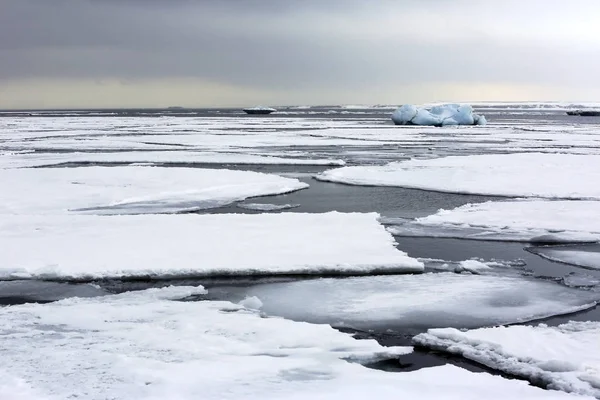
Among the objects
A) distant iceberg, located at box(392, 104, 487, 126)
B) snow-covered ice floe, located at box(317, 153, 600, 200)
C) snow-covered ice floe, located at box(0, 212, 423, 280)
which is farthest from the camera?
distant iceberg, located at box(392, 104, 487, 126)

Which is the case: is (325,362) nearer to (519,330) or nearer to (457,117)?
(519,330)

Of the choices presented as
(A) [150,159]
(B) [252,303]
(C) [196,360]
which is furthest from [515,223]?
(A) [150,159]

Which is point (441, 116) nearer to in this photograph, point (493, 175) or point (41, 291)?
point (493, 175)

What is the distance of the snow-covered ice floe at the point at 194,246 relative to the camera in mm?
5695

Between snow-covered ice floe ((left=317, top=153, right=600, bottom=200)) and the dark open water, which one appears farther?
snow-covered ice floe ((left=317, top=153, right=600, bottom=200))

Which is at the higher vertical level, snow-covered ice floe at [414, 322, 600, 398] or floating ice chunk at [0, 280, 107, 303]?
floating ice chunk at [0, 280, 107, 303]

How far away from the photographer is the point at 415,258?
6316 mm

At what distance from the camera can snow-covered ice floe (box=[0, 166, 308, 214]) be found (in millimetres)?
9062

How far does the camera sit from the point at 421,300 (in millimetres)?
4910

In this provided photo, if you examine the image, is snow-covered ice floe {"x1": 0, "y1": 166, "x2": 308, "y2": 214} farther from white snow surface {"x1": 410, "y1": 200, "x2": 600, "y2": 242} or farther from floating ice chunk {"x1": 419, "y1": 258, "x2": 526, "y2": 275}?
floating ice chunk {"x1": 419, "y1": 258, "x2": 526, "y2": 275}

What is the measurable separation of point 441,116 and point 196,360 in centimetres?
4063

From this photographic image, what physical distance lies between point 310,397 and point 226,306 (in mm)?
1664

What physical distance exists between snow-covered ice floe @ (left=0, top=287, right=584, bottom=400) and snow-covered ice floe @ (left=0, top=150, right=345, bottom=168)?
11331mm

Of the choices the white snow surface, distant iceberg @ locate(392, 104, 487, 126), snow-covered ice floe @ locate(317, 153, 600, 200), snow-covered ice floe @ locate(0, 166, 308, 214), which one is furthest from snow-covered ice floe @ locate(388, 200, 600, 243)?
distant iceberg @ locate(392, 104, 487, 126)
